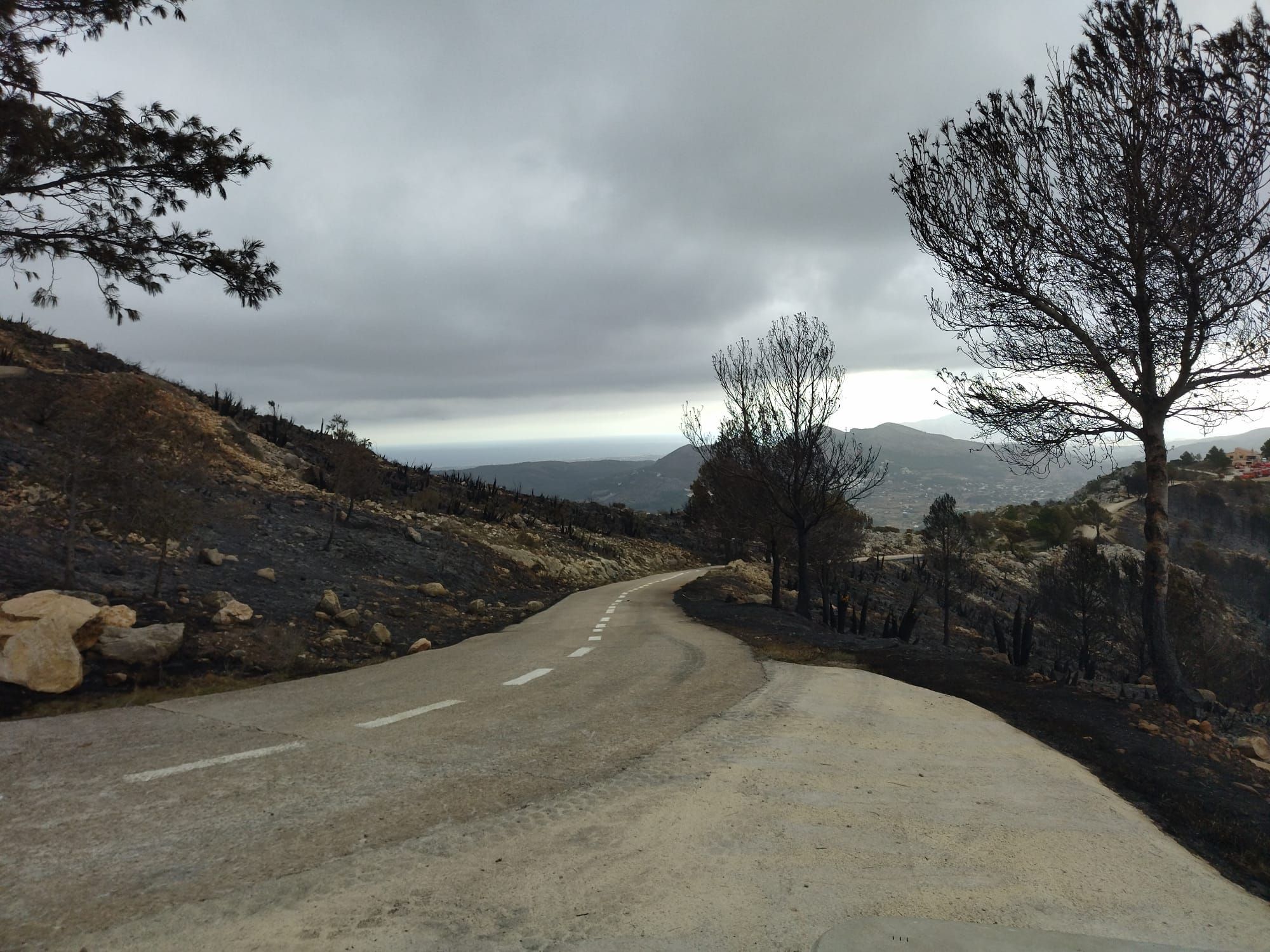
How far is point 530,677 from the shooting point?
346 inches

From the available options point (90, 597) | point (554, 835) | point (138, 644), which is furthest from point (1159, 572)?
point (90, 597)

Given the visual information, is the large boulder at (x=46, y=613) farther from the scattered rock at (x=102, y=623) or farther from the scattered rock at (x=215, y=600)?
the scattered rock at (x=215, y=600)

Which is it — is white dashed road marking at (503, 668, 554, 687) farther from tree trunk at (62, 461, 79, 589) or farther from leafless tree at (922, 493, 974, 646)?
leafless tree at (922, 493, 974, 646)

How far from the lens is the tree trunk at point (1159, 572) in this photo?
31.8ft

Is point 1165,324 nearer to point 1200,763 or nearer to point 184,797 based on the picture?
point 1200,763

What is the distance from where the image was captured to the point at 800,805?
4254 millimetres

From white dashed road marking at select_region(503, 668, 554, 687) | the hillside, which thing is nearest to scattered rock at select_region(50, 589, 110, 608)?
the hillside

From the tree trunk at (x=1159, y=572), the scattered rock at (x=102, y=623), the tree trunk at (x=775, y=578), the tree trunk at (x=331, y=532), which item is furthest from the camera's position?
the tree trunk at (x=775, y=578)

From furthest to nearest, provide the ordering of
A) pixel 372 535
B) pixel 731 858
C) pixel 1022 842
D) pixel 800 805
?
1. pixel 372 535
2. pixel 800 805
3. pixel 1022 842
4. pixel 731 858

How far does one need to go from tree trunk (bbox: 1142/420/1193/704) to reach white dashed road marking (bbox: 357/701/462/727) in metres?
10.4

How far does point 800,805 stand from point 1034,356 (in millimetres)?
9668

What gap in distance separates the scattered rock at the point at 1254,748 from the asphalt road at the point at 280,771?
5.78 metres

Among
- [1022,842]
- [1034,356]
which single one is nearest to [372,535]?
[1034,356]

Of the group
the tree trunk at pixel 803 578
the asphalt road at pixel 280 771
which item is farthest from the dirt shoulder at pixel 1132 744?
the tree trunk at pixel 803 578
